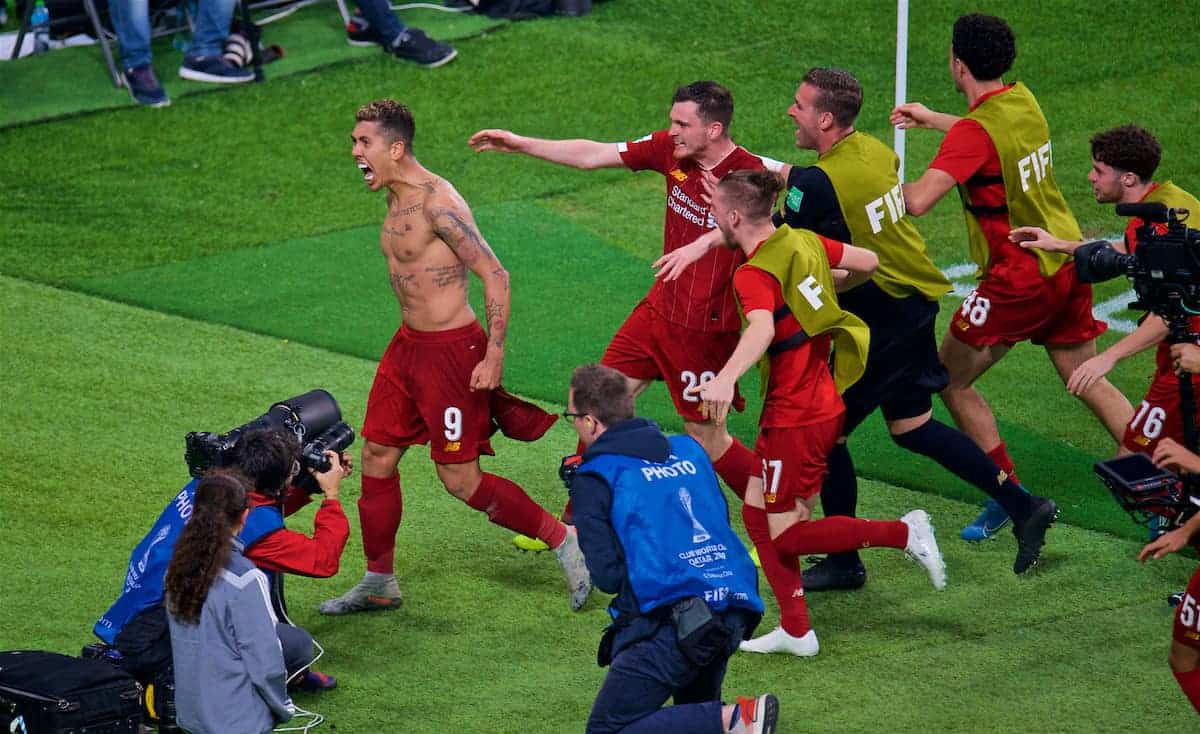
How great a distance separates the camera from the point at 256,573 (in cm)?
562

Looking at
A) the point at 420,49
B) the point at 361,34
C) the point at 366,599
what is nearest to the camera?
the point at 366,599

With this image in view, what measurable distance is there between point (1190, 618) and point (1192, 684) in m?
0.28

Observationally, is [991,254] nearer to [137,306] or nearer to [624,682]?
[624,682]

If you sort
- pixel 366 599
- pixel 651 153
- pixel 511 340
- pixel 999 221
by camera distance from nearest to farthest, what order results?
pixel 366 599 < pixel 651 153 < pixel 999 221 < pixel 511 340

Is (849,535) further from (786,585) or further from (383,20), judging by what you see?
(383,20)

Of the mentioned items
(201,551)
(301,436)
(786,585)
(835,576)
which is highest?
(201,551)

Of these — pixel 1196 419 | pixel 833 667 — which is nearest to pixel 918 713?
pixel 833 667

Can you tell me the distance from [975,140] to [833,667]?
2476 millimetres

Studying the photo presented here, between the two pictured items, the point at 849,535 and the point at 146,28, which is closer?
the point at 849,535

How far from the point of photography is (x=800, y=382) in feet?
21.9

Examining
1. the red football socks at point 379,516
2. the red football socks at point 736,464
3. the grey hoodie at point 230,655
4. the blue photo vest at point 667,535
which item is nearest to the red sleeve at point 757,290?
the blue photo vest at point 667,535

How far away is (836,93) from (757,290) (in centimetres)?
117

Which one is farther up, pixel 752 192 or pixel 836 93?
pixel 836 93

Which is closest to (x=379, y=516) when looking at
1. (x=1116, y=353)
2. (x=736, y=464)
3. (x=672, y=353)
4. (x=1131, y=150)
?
(x=672, y=353)
